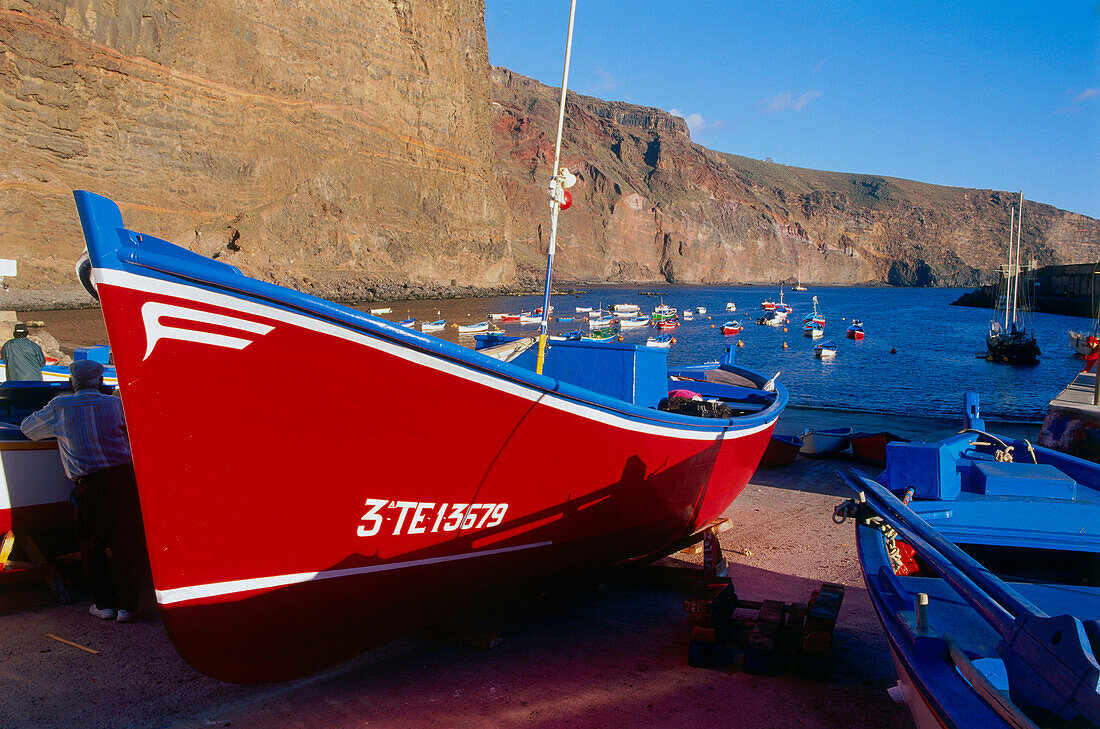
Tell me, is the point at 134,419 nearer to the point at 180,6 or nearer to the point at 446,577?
the point at 446,577

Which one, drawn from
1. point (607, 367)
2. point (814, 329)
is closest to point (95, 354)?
point (607, 367)

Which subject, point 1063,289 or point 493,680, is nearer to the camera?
point 493,680

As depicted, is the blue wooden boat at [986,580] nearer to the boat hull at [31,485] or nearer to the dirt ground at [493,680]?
the dirt ground at [493,680]

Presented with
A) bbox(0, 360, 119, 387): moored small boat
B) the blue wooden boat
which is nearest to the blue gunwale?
the blue wooden boat

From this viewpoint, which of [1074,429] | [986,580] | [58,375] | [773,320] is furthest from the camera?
[773,320]

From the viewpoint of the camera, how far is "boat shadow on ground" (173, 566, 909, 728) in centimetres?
429

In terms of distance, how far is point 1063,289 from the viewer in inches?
3740

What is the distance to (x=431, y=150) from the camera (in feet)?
232

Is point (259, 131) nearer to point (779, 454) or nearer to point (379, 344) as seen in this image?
point (779, 454)

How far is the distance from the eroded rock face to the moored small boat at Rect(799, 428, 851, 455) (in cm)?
4824

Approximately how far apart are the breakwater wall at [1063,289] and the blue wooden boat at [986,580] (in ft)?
263

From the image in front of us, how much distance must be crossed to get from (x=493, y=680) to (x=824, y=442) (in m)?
10.3

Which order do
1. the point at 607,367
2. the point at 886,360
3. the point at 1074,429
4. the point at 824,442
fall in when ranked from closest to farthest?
the point at 607,367 < the point at 1074,429 < the point at 824,442 < the point at 886,360

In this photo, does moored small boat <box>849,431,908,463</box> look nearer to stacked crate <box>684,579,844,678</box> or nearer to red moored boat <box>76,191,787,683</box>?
stacked crate <box>684,579,844,678</box>
